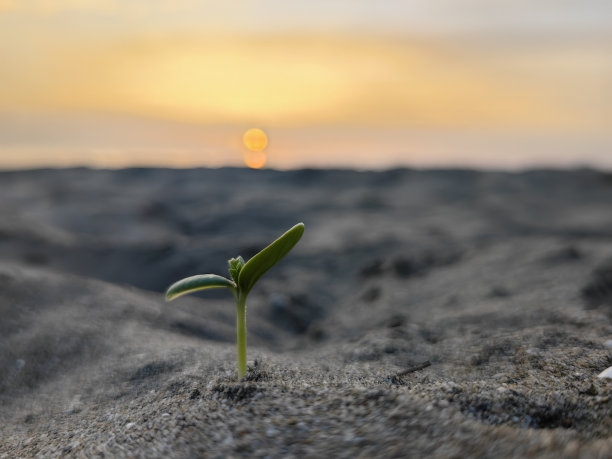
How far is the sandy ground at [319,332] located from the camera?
1.37m

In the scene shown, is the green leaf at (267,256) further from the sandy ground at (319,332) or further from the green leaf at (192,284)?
the sandy ground at (319,332)

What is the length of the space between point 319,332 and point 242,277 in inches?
64.0

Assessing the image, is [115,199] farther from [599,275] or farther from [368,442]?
[368,442]

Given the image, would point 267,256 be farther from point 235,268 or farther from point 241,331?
point 241,331

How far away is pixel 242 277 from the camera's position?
1.71 metres

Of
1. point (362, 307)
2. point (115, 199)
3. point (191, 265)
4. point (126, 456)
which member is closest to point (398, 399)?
point (126, 456)

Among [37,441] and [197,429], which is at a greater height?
[197,429]

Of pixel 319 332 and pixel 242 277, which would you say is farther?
pixel 319 332

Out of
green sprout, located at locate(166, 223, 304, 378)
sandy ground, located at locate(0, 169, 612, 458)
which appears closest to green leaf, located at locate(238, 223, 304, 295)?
green sprout, located at locate(166, 223, 304, 378)

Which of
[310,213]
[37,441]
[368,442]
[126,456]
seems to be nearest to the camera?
[368,442]

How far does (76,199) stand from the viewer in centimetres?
730

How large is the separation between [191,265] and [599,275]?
3131mm

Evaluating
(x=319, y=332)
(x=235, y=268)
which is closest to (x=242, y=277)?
(x=235, y=268)

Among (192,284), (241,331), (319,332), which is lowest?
(319,332)
